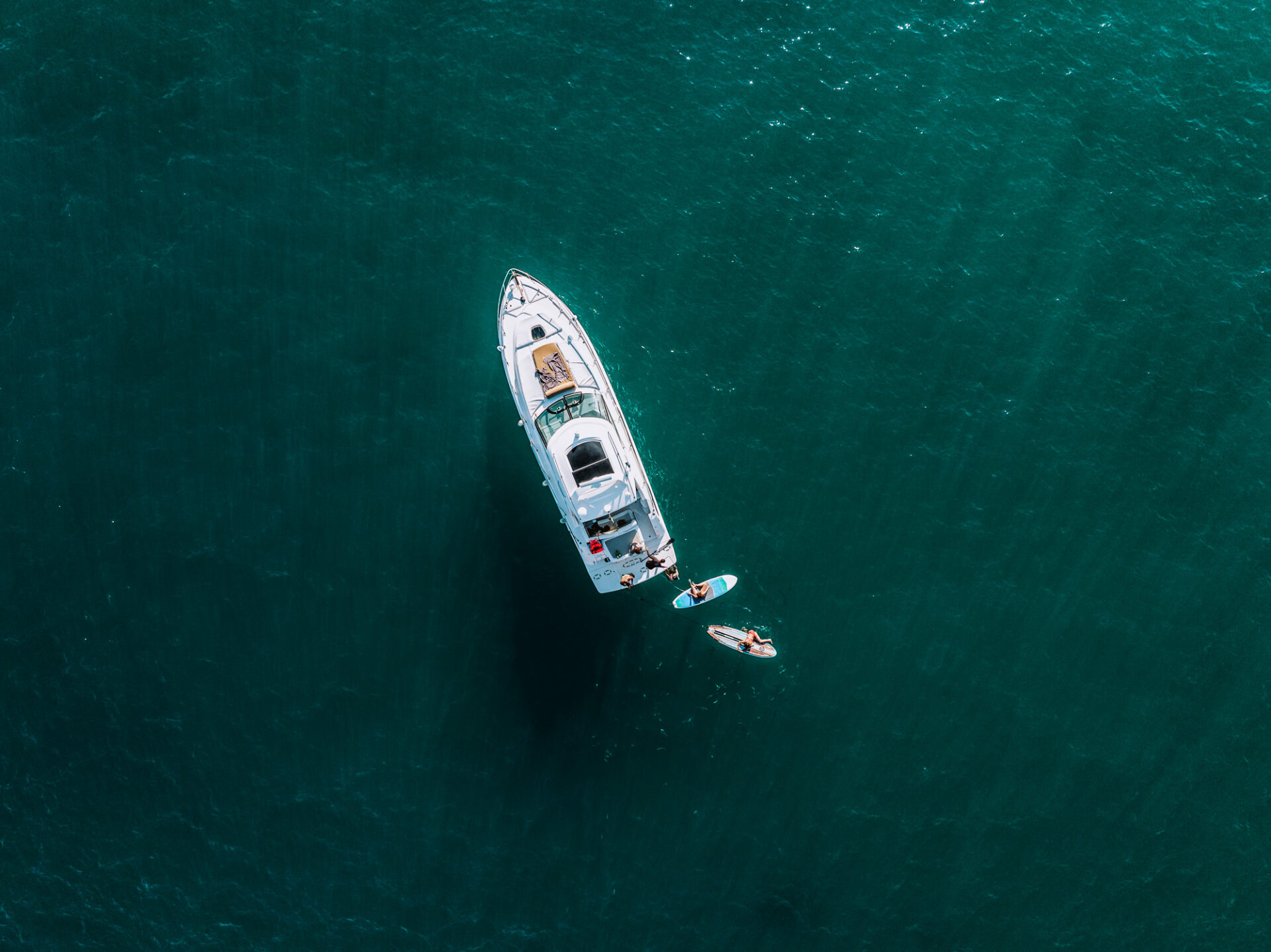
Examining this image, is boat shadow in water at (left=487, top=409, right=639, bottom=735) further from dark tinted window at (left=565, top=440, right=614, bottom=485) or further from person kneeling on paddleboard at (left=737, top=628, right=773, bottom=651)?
person kneeling on paddleboard at (left=737, top=628, right=773, bottom=651)

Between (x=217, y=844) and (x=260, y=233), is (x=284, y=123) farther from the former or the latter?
(x=217, y=844)

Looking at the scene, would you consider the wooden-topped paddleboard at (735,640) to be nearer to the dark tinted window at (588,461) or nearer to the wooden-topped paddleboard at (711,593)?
the wooden-topped paddleboard at (711,593)

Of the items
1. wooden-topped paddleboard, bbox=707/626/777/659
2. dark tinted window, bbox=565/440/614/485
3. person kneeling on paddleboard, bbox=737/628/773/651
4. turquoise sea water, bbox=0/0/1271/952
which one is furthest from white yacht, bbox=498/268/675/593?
person kneeling on paddleboard, bbox=737/628/773/651

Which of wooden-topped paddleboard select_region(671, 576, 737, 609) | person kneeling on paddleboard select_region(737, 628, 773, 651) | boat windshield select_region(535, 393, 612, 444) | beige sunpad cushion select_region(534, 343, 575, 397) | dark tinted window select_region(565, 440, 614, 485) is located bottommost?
person kneeling on paddleboard select_region(737, 628, 773, 651)

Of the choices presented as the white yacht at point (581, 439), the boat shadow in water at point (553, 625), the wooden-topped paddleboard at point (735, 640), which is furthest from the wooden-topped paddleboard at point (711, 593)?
the boat shadow in water at point (553, 625)

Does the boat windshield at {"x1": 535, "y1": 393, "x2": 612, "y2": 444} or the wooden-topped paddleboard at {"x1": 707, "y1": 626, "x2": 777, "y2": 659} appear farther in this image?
the wooden-topped paddleboard at {"x1": 707, "y1": 626, "x2": 777, "y2": 659}

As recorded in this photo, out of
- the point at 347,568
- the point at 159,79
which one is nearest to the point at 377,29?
the point at 159,79

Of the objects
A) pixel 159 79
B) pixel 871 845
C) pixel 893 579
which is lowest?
pixel 871 845
